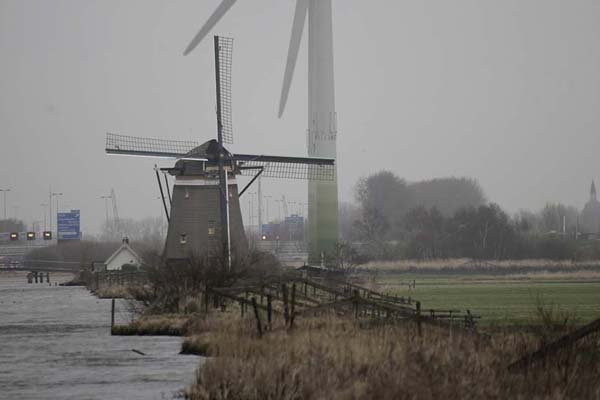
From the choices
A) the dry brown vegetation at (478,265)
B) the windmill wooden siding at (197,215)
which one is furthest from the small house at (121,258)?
the windmill wooden siding at (197,215)

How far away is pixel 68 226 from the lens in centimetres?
17175

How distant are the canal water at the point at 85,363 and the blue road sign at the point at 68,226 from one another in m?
116

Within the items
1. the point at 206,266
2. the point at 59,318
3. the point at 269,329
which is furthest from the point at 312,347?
the point at 59,318

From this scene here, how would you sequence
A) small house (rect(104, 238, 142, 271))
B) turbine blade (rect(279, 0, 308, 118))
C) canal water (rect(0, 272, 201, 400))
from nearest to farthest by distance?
canal water (rect(0, 272, 201, 400))
turbine blade (rect(279, 0, 308, 118))
small house (rect(104, 238, 142, 271))

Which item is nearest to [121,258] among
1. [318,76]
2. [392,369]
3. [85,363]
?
[318,76]

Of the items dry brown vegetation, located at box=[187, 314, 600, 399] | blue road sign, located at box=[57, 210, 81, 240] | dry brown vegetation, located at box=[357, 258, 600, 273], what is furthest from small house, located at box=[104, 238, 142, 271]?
dry brown vegetation, located at box=[187, 314, 600, 399]

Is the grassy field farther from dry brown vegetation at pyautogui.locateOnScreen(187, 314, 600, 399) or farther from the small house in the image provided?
the small house

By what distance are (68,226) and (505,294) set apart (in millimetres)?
101534

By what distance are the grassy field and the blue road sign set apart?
59.7m

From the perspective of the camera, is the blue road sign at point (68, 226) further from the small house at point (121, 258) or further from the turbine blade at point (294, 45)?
the turbine blade at point (294, 45)

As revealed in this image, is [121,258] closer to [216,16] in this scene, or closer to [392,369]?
[216,16]

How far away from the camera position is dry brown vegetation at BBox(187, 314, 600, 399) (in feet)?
73.8

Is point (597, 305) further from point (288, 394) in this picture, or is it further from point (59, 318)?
point (288, 394)

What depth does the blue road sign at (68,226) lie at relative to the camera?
563ft
